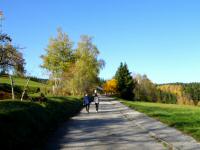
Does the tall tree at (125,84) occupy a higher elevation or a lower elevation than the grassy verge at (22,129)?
higher

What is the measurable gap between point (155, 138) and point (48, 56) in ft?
180

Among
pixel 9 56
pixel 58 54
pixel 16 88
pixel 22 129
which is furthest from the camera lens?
pixel 58 54

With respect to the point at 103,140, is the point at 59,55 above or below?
above

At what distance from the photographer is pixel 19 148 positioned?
12.6 m

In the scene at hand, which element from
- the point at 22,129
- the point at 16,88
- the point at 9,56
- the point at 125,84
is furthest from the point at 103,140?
the point at 125,84

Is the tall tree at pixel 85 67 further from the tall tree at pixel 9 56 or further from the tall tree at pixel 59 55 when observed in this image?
the tall tree at pixel 9 56

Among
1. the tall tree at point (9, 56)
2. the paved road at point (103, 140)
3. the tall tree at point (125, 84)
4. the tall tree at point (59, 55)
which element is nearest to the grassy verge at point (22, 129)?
the paved road at point (103, 140)

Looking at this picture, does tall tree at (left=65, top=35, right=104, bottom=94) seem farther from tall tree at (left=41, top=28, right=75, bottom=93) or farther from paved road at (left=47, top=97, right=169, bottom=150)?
paved road at (left=47, top=97, right=169, bottom=150)

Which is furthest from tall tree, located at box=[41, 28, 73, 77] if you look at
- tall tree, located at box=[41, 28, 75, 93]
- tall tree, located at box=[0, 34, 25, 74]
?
tall tree, located at box=[0, 34, 25, 74]

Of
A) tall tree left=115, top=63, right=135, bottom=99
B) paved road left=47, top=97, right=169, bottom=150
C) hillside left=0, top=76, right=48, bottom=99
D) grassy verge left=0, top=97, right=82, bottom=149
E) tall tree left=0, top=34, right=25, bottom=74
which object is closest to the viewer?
grassy verge left=0, top=97, right=82, bottom=149

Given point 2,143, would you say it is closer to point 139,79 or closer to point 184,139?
point 184,139

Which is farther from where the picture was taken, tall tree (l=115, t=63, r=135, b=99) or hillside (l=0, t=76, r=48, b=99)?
tall tree (l=115, t=63, r=135, b=99)

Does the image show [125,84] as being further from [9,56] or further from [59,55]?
[9,56]

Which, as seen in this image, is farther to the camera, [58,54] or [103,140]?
[58,54]
